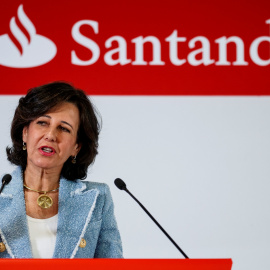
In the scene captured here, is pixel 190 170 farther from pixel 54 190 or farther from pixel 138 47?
pixel 54 190

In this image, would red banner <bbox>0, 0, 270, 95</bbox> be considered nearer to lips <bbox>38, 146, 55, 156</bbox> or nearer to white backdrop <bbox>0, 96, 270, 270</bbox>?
white backdrop <bbox>0, 96, 270, 270</bbox>

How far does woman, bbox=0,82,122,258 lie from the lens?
5.33ft

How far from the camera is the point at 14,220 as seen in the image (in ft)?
5.32

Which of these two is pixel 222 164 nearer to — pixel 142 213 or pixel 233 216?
pixel 233 216

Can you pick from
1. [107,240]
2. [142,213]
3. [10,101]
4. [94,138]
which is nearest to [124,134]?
[142,213]

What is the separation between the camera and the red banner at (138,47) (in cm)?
258

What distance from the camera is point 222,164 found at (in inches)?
103

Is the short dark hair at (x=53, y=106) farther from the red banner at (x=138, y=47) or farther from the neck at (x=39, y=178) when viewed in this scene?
the red banner at (x=138, y=47)

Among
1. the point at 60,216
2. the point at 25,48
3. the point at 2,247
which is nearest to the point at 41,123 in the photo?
the point at 60,216

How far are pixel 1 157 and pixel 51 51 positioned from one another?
1.82 feet

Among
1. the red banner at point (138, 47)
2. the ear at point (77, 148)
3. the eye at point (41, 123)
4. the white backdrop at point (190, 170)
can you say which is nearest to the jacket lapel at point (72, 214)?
the ear at point (77, 148)

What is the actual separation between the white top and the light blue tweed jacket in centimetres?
2

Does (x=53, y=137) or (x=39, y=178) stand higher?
(x=53, y=137)

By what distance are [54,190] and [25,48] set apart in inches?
40.8
